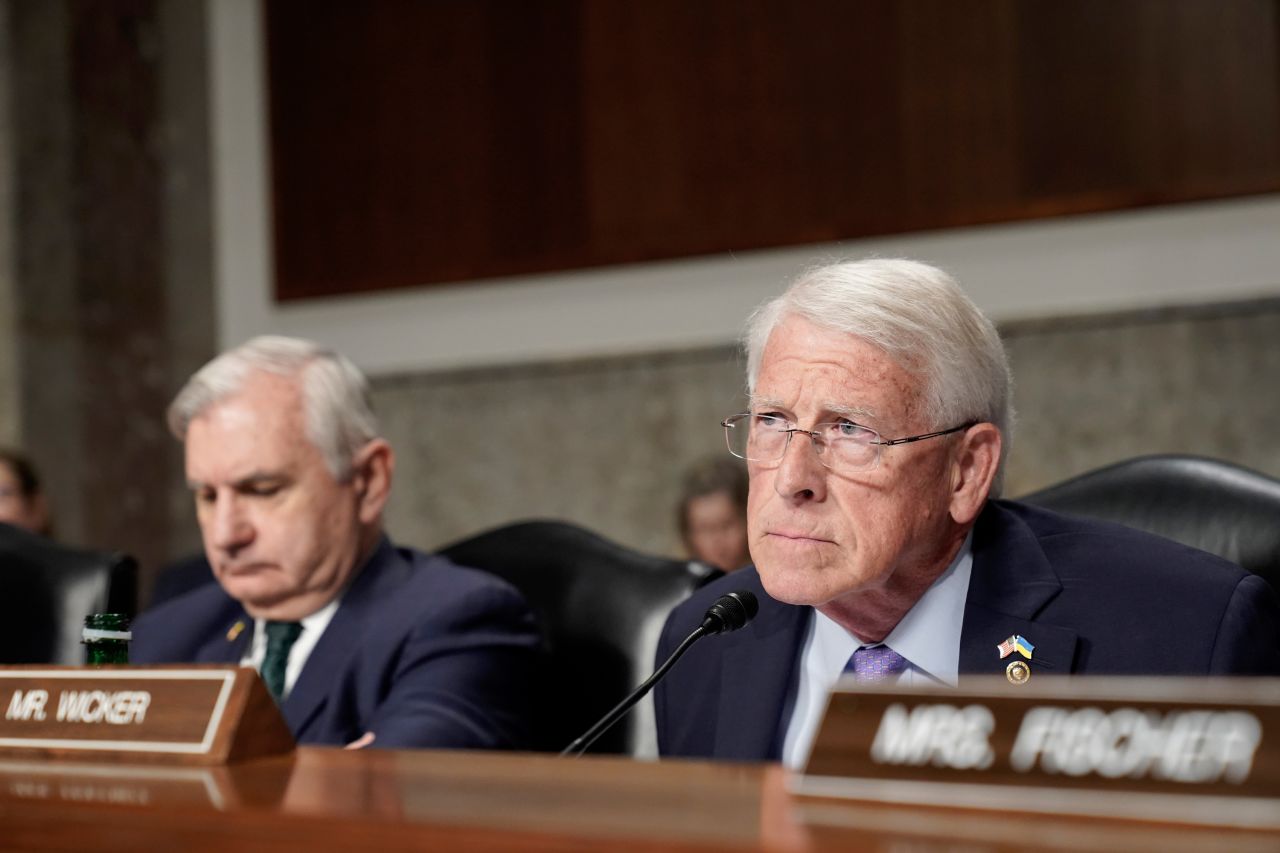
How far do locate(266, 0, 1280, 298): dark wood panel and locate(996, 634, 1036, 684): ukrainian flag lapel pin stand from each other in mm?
3481

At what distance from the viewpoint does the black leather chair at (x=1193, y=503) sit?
2.00m

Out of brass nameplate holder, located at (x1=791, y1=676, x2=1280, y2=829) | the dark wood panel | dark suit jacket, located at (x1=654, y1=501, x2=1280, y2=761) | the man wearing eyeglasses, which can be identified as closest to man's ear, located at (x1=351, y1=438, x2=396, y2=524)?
dark suit jacket, located at (x1=654, y1=501, x2=1280, y2=761)

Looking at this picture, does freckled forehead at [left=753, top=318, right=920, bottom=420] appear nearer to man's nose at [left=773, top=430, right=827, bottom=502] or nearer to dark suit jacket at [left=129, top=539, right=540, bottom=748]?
man's nose at [left=773, top=430, right=827, bottom=502]

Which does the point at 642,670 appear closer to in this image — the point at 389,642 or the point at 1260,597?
the point at 389,642

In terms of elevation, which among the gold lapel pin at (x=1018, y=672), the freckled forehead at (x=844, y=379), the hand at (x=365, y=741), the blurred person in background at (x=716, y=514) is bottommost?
the blurred person in background at (x=716, y=514)

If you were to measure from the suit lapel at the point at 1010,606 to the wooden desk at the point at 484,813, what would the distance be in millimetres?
774

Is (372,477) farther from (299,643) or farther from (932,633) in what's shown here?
(932,633)

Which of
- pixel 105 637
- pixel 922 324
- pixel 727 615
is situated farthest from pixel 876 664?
pixel 105 637

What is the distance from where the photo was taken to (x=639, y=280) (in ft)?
18.4

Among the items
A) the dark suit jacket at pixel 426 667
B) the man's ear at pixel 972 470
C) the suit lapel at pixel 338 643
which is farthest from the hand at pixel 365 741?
the man's ear at pixel 972 470

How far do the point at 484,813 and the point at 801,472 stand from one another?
0.96 metres

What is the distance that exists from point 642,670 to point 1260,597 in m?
0.96

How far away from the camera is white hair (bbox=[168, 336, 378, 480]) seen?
266 cm

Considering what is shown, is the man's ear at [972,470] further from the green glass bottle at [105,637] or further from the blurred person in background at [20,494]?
the blurred person in background at [20,494]
